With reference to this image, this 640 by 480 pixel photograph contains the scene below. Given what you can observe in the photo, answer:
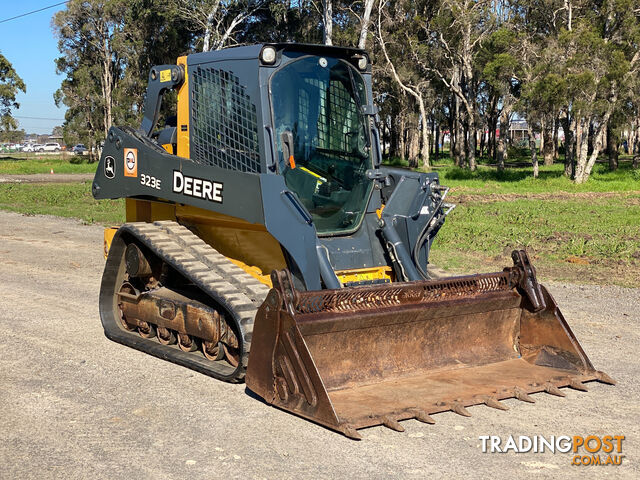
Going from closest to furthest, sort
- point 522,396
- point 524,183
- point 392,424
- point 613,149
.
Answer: point 392,424, point 522,396, point 524,183, point 613,149

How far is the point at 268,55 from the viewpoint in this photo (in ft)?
22.5

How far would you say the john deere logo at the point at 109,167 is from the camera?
27.1 feet

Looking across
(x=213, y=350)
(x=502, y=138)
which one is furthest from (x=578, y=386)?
(x=502, y=138)

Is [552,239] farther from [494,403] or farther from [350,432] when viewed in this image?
[350,432]

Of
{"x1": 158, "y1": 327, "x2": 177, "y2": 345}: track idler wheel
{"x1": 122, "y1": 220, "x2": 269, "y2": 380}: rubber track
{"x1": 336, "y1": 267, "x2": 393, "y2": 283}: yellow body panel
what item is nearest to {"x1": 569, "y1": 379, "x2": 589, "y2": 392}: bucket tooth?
{"x1": 336, "y1": 267, "x2": 393, "y2": 283}: yellow body panel

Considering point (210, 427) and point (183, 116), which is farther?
point (183, 116)

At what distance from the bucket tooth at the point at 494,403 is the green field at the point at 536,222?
6151 mm

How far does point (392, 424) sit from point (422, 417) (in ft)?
0.83

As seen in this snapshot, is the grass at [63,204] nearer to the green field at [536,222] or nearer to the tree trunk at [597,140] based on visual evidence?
the green field at [536,222]

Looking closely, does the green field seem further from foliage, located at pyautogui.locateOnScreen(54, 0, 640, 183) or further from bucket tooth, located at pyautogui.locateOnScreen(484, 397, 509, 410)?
bucket tooth, located at pyautogui.locateOnScreen(484, 397, 509, 410)

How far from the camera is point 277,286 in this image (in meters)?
5.68

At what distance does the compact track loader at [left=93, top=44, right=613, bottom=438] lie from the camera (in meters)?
5.90

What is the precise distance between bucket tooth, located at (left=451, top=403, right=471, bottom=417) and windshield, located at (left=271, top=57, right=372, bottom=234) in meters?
2.12

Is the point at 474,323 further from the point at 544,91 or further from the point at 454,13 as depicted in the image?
the point at 454,13
